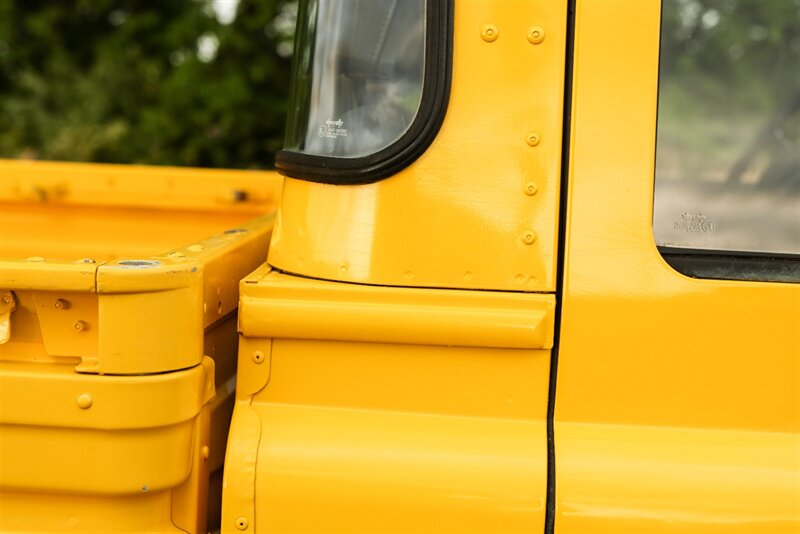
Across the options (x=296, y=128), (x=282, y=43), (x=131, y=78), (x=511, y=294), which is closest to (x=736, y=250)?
(x=511, y=294)

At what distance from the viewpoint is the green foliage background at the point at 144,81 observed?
858 centimetres

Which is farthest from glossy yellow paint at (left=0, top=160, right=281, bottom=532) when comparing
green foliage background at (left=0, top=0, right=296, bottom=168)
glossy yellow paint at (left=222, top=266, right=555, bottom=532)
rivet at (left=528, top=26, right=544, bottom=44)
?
green foliage background at (left=0, top=0, right=296, bottom=168)

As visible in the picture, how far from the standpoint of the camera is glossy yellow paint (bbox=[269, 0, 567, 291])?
5.73 ft

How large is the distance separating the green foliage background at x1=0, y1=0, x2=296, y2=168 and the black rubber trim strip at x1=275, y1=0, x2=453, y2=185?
22.7 feet

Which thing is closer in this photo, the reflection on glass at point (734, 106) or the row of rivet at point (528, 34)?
the row of rivet at point (528, 34)

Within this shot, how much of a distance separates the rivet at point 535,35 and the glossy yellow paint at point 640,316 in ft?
0.23

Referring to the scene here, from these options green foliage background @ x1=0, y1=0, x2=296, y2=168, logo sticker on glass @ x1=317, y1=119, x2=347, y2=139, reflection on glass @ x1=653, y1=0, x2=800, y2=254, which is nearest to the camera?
logo sticker on glass @ x1=317, y1=119, x2=347, y2=139

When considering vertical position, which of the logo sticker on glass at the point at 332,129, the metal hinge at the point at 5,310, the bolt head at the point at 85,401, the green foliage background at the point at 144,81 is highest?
the green foliage background at the point at 144,81

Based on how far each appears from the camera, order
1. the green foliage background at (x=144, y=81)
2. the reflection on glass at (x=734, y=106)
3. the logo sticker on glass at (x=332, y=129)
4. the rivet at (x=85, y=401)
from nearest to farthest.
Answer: the rivet at (x=85, y=401) < the logo sticker on glass at (x=332, y=129) < the reflection on glass at (x=734, y=106) < the green foliage background at (x=144, y=81)

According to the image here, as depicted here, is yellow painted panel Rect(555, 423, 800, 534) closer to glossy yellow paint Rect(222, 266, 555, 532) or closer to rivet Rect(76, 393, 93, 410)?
glossy yellow paint Rect(222, 266, 555, 532)

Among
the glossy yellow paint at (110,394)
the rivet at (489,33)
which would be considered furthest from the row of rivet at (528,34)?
the glossy yellow paint at (110,394)

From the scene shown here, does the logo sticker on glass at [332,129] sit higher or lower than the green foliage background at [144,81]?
lower

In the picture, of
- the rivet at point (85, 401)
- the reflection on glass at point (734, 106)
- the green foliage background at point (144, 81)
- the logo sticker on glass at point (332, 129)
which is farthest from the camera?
the green foliage background at point (144, 81)

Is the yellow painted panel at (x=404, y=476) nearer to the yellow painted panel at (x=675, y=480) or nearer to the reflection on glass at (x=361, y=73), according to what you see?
the yellow painted panel at (x=675, y=480)
